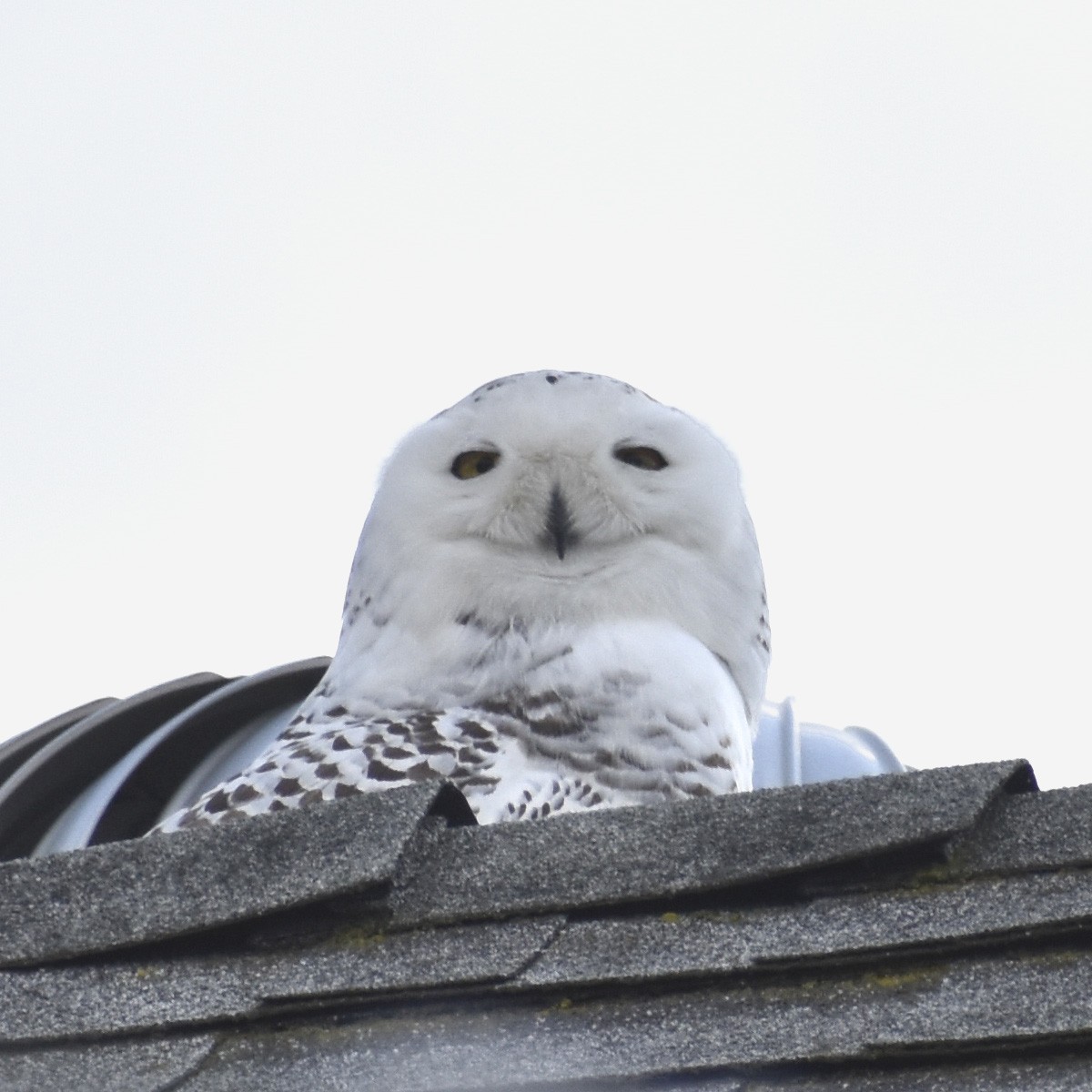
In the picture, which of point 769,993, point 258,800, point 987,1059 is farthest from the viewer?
point 258,800

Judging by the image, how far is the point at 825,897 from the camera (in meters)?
1.70

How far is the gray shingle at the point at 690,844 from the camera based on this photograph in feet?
5.62

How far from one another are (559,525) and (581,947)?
2024 mm

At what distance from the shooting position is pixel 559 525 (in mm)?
3652

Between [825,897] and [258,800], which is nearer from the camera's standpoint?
[825,897]

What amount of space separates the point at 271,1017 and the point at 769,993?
398 millimetres

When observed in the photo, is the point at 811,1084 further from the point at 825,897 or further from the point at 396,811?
the point at 396,811

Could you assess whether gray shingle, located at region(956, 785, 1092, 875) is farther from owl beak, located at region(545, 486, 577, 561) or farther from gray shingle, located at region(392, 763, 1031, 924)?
owl beak, located at region(545, 486, 577, 561)

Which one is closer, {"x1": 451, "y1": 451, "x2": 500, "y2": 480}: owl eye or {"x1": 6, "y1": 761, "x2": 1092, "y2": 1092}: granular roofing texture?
{"x1": 6, "y1": 761, "x2": 1092, "y2": 1092}: granular roofing texture

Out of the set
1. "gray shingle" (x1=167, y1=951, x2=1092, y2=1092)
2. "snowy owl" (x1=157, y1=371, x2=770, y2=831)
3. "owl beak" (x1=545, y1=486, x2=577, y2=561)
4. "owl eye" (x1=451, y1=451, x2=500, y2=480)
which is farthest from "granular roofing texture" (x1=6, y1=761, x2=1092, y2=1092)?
"owl eye" (x1=451, y1=451, x2=500, y2=480)

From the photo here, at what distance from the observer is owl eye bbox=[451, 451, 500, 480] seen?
3.81m

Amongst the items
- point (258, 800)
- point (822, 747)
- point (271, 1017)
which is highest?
point (271, 1017)

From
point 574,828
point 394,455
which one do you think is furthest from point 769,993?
point 394,455

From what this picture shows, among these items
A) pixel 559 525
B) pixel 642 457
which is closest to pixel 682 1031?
pixel 559 525
